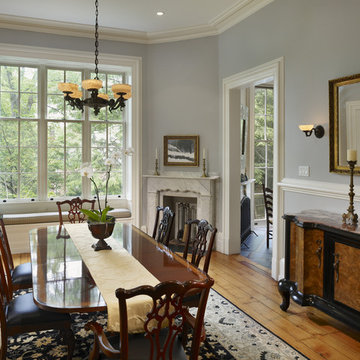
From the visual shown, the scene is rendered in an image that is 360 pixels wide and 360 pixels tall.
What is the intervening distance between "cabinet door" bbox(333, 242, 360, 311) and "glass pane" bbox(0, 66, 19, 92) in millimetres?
5127

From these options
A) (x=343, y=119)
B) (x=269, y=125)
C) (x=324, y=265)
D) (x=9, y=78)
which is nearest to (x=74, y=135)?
(x=9, y=78)

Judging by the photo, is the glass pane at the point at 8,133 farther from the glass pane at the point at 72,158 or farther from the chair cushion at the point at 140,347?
the chair cushion at the point at 140,347

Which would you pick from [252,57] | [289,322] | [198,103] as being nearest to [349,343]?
[289,322]

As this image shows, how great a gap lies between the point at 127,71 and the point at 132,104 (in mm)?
642

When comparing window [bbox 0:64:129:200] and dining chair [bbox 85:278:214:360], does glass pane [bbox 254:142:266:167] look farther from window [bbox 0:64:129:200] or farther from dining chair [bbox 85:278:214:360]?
dining chair [bbox 85:278:214:360]

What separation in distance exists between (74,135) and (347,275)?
4.65 meters

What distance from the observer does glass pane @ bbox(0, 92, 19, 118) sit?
5748 mm

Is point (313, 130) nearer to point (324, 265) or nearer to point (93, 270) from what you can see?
point (324, 265)

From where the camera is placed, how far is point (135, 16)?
5238 mm

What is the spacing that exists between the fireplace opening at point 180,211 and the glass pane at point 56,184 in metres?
1.66

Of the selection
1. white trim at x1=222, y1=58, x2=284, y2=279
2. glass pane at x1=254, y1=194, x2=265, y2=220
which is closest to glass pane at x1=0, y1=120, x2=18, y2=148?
white trim at x1=222, y1=58, x2=284, y2=279

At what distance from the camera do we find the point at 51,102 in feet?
19.6

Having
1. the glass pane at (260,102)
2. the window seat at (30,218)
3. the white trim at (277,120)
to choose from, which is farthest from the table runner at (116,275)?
the glass pane at (260,102)

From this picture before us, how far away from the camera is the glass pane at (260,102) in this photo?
7.30 m
